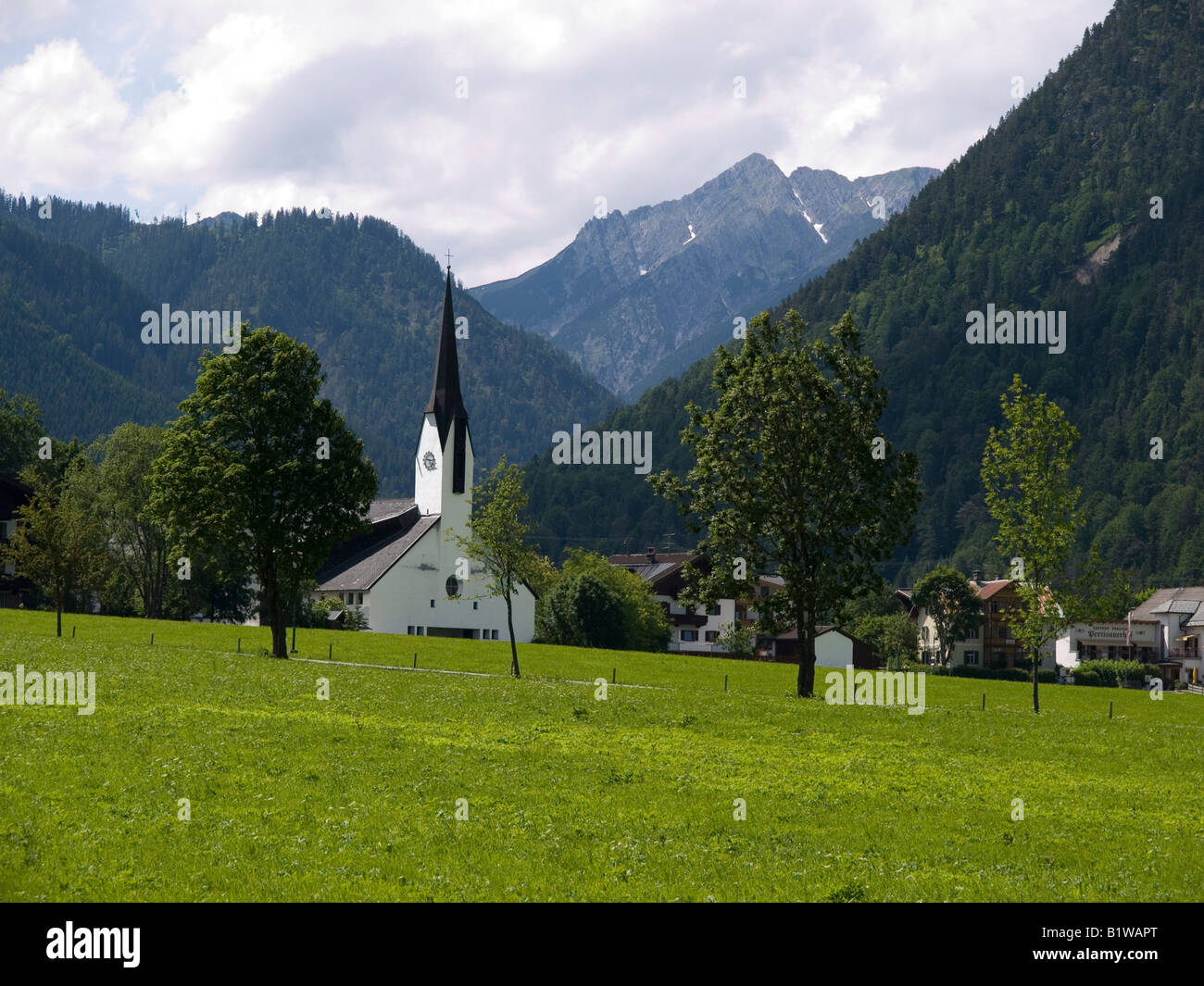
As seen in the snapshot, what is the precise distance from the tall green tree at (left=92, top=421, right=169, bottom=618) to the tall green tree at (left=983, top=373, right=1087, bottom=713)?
232ft

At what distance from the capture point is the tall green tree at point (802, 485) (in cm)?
5206

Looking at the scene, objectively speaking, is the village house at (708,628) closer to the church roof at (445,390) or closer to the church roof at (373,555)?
the church roof at (373,555)

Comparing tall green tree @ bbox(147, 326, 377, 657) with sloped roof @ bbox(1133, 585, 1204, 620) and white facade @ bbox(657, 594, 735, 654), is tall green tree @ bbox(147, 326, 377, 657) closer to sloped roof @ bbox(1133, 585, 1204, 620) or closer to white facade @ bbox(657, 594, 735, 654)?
white facade @ bbox(657, 594, 735, 654)

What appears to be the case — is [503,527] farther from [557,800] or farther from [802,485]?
[557,800]

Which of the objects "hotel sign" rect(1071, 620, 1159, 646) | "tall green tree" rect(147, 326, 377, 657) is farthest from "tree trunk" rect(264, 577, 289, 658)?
"hotel sign" rect(1071, 620, 1159, 646)

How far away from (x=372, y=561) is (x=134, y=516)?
71.4ft

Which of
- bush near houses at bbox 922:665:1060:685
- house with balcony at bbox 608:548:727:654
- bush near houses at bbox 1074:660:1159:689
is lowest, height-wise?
bush near houses at bbox 1074:660:1159:689

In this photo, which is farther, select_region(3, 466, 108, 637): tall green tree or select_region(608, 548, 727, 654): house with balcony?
A: select_region(608, 548, 727, 654): house with balcony

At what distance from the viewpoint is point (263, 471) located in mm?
58750

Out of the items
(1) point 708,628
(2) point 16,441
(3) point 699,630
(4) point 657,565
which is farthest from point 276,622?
(1) point 708,628

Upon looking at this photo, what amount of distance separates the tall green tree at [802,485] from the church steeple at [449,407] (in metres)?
66.6

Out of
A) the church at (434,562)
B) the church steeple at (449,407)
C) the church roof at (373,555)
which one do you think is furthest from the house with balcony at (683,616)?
the church steeple at (449,407)

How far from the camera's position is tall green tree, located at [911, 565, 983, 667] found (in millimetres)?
155375

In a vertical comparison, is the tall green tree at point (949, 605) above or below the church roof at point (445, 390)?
below
